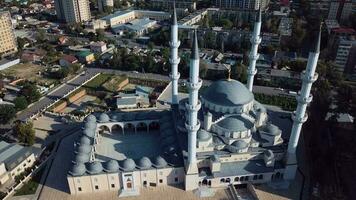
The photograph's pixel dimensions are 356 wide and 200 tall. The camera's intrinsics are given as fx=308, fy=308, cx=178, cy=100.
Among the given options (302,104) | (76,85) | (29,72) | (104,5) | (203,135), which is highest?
(104,5)

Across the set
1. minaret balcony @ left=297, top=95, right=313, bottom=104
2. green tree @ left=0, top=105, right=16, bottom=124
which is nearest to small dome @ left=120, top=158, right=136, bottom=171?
minaret balcony @ left=297, top=95, right=313, bottom=104

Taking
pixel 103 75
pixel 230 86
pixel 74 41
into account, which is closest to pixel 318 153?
pixel 230 86

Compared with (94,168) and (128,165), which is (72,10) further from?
(128,165)

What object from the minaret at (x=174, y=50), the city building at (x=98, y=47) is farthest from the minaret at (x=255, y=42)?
the city building at (x=98, y=47)

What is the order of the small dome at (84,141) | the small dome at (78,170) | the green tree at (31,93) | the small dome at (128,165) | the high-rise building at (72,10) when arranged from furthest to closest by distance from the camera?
the high-rise building at (72,10)
the green tree at (31,93)
the small dome at (84,141)
the small dome at (128,165)
the small dome at (78,170)

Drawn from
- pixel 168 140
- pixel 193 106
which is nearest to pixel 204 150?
pixel 168 140

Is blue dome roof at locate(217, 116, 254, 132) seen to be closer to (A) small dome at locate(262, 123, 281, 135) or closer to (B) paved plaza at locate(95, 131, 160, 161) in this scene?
(A) small dome at locate(262, 123, 281, 135)

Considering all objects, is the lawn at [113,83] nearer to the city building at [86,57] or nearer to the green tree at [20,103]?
the city building at [86,57]
